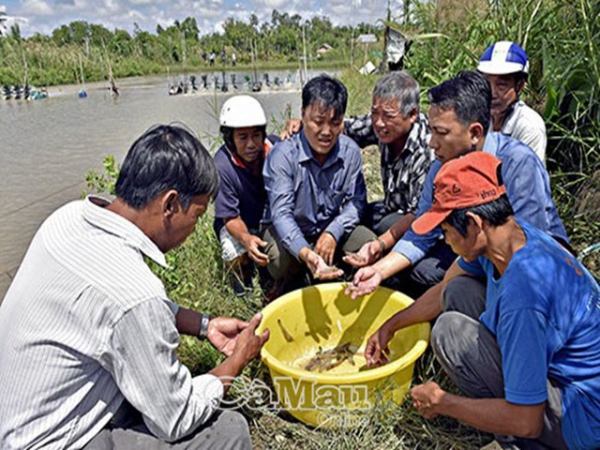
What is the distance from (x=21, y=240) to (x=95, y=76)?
2758 cm

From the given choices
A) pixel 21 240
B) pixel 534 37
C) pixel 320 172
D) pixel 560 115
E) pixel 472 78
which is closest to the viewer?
pixel 472 78

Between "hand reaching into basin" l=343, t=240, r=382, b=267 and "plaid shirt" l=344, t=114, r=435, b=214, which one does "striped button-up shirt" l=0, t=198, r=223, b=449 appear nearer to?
"hand reaching into basin" l=343, t=240, r=382, b=267

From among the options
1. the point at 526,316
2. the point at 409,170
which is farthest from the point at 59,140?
the point at 526,316

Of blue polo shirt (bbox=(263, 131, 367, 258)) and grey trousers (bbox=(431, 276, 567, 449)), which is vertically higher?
blue polo shirt (bbox=(263, 131, 367, 258))

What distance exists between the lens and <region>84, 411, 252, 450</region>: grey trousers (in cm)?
141

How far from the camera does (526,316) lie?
4.28 ft

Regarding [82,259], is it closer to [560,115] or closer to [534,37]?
[560,115]

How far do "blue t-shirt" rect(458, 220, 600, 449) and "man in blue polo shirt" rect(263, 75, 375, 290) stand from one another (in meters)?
1.15

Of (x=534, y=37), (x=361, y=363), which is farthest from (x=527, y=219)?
(x=534, y=37)

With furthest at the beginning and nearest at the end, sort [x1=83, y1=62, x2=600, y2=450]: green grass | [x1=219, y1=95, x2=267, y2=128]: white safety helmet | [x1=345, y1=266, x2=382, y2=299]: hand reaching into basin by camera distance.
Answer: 1. [x1=219, y1=95, x2=267, y2=128]: white safety helmet
2. [x1=345, y1=266, x2=382, y2=299]: hand reaching into basin
3. [x1=83, y1=62, x2=600, y2=450]: green grass

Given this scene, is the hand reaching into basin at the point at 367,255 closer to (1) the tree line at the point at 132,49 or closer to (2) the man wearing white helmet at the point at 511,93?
(2) the man wearing white helmet at the point at 511,93

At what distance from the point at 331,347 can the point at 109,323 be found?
1.58 meters

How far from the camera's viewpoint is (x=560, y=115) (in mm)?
3264

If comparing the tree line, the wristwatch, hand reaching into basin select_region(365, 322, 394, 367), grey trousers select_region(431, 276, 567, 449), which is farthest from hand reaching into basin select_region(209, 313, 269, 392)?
the tree line
